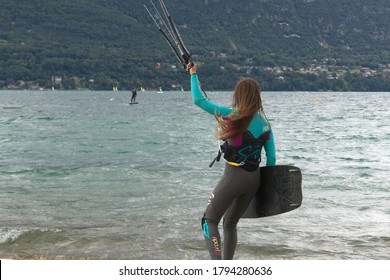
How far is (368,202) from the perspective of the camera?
16891 millimetres

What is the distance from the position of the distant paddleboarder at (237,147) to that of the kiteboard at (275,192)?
0.53 ft

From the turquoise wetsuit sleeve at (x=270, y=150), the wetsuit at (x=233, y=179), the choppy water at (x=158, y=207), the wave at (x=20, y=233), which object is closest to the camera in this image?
the wetsuit at (x=233, y=179)

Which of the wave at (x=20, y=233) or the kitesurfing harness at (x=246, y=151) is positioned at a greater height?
the kitesurfing harness at (x=246, y=151)

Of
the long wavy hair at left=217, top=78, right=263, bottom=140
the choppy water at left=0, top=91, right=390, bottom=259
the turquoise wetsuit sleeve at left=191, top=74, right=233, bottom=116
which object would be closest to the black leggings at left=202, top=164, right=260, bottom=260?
the long wavy hair at left=217, top=78, right=263, bottom=140

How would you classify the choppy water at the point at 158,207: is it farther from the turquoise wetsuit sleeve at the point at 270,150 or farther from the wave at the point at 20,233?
the turquoise wetsuit sleeve at the point at 270,150

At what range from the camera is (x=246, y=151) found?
6.14 m

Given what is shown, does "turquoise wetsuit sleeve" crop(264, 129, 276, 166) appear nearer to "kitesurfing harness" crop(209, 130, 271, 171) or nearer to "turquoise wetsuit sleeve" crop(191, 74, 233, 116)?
"kitesurfing harness" crop(209, 130, 271, 171)

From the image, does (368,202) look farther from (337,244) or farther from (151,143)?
(151,143)

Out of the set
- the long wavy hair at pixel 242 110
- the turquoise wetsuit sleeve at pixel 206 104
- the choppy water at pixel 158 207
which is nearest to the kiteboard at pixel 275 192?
the long wavy hair at pixel 242 110

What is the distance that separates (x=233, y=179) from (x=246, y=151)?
314 mm

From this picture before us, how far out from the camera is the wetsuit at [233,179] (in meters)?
6.14

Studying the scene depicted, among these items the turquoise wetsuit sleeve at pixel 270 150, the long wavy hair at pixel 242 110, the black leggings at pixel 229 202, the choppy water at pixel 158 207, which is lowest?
the choppy water at pixel 158 207

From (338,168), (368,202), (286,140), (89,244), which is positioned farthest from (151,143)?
(89,244)
